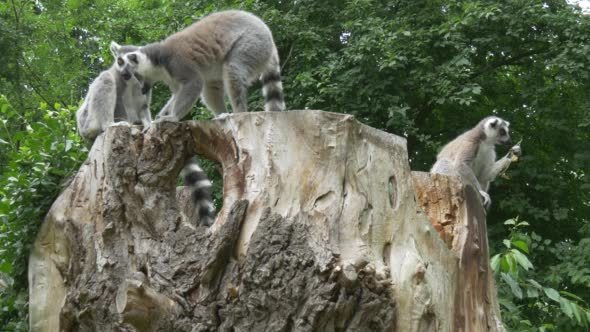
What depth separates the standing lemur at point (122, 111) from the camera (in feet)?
20.3

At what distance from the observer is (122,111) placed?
731 cm

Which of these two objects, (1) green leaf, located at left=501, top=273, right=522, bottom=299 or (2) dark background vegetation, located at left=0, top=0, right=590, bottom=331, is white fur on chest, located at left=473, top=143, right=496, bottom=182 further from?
(1) green leaf, located at left=501, top=273, right=522, bottom=299

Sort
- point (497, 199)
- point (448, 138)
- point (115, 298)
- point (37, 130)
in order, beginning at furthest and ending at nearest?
1. point (448, 138)
2. point (497, 199)
3. point (37, 130)
4. point (115, 298)

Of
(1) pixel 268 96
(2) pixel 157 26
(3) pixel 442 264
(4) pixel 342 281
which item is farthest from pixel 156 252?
(2) pixel 157 26

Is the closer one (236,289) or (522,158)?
(236,289)

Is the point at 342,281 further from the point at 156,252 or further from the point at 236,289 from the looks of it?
the point at 156,252

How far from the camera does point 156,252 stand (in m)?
4.98

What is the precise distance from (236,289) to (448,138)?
335 inches

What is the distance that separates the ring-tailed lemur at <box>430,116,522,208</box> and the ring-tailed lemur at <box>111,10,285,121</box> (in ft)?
9.49

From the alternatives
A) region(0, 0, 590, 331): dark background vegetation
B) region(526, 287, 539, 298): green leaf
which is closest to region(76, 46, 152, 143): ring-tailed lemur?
region(0, 0, 590, 331): dark background vegetation

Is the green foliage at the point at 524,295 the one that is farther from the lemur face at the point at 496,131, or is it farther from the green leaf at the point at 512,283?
the lemur face at the point at 496,131

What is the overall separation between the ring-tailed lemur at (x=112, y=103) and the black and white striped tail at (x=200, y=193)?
86cm

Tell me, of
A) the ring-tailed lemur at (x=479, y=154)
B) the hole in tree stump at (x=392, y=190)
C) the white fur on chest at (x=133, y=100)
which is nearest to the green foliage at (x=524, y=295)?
the ring-tailed lemur at (x=479, y=154)

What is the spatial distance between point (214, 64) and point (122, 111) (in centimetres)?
114
